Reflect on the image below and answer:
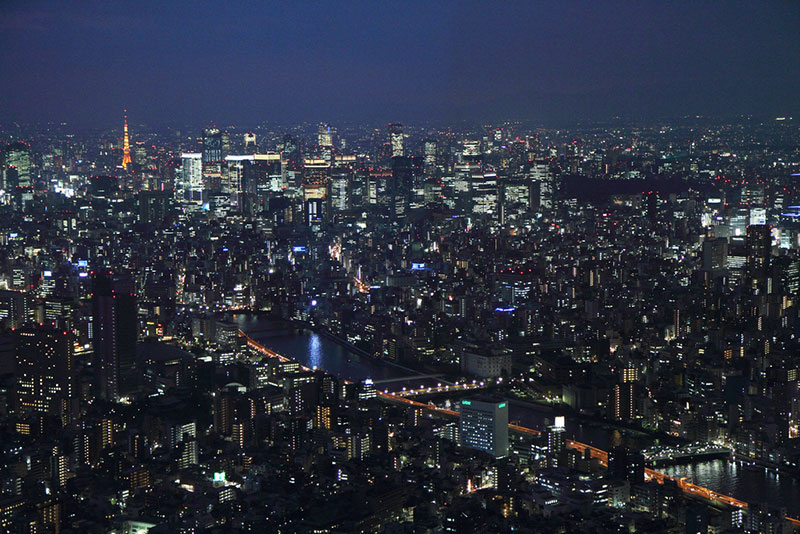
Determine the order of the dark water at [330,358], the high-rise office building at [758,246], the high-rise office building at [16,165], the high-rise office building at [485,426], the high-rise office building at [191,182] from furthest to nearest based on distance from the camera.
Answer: the high-rise office building at [191,182], the high-rise office building at [758,246], the high-rise office building at [16,165], the dark water at [330,358], the high-rise office building at [485,426]

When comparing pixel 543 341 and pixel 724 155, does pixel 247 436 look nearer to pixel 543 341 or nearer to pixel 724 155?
pixel 543 341

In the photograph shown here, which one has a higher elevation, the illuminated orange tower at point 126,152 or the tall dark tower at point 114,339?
the illuminated orange tower at point 126,152

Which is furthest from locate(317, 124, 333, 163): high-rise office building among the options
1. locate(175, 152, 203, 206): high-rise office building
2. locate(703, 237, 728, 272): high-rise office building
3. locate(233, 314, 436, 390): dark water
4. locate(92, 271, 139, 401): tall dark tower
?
locate(703, 237, 728, 272): high-rise office building

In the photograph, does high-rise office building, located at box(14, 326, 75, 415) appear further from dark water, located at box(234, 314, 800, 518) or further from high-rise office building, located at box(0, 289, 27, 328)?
dark water, located at box(234, 314, 800, 518)

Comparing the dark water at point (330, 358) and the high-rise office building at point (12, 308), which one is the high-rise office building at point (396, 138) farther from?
the high-rise office building at point (12, 308)

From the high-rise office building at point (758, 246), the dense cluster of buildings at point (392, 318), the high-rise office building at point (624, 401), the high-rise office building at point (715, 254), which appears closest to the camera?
the dense cluster of buildings at point (392, 318)

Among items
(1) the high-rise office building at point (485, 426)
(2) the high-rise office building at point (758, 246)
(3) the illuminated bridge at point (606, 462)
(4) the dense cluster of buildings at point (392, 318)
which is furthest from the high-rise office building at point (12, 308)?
(2) the high-rise office building at point (758, 246)
